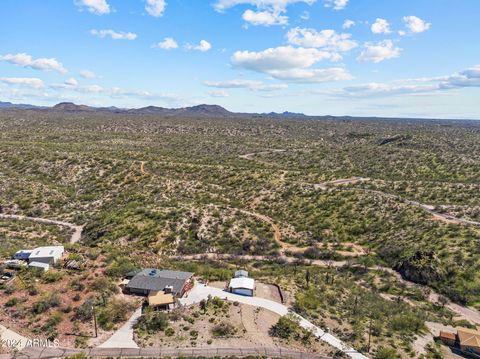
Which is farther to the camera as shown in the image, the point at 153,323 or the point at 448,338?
the point at 448,338

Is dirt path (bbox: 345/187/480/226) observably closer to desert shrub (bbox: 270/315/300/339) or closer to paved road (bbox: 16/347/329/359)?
desert shrub (bbox: 270/315/300/339)

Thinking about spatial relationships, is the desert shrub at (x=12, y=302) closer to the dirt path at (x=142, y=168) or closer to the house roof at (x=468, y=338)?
the house roof at (x=468, y=338)

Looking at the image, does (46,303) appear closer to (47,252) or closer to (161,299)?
(161,299)

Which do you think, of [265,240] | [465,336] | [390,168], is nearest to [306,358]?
[465,336]

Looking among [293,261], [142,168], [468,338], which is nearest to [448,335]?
[468,338]

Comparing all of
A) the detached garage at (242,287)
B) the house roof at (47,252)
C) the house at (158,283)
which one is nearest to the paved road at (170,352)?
the house at (158,283)

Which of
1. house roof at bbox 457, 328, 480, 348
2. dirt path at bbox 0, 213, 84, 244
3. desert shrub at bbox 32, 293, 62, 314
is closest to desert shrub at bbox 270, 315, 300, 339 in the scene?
house roof at bbox 457, 328, 480, 348
